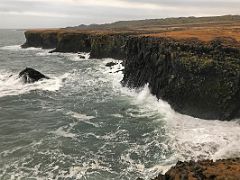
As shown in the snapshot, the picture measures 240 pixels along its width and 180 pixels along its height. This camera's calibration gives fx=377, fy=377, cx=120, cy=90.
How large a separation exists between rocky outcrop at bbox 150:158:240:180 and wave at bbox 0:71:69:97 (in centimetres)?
3743

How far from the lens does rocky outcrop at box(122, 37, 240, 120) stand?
3675 cm

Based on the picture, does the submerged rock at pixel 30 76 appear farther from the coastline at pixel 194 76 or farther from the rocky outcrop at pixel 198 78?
the rocky outcrop at pixel 198 78

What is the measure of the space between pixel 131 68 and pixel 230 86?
22.7 m

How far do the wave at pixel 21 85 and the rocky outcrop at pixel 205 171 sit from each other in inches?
1474

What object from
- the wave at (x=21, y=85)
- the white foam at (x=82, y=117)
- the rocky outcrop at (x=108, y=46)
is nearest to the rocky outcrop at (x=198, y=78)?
the white foam at (x=82, y=117)

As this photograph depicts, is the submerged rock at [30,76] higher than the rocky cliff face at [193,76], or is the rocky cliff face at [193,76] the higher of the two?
the rocky cliff face at [193,76]

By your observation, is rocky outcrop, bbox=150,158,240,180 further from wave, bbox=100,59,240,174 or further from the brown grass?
the brown grass

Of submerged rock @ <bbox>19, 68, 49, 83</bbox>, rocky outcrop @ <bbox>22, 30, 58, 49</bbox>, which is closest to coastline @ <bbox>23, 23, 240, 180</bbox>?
submerged rock @ <bbox>19, 68, 49, 83</bbox>

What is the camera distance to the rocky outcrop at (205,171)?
16.1 metres

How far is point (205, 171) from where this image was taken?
16.7 meters

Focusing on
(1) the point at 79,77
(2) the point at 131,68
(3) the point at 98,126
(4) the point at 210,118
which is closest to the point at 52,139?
(3) the point at 98,126

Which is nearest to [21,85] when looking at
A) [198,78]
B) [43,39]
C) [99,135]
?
[99,135]

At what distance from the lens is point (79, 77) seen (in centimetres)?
6656

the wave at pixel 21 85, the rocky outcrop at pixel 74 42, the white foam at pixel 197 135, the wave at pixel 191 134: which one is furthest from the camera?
the rocky outcrop at pixel 74 42
